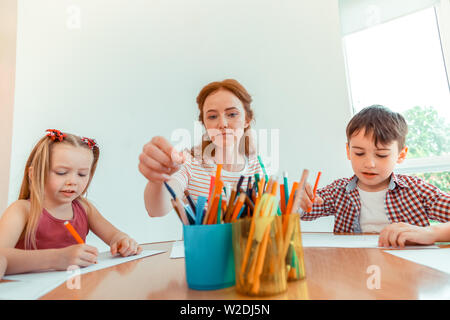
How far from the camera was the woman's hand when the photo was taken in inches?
18.1

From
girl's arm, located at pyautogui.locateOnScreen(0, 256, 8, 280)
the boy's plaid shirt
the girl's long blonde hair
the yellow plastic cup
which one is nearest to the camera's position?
the yellow plastic cup

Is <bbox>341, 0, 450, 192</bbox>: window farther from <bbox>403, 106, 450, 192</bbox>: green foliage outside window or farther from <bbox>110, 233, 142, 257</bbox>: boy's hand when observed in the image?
<bbox>110, 233, 142, 257</bbox>: boy's hand

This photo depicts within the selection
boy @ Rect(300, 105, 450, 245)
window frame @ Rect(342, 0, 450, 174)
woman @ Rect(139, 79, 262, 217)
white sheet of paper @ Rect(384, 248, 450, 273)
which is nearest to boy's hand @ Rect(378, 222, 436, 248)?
white sheet of paper @ Rect(384, 248, 450, 273)

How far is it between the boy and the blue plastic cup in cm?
67

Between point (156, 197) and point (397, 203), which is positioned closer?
point (156, 197)

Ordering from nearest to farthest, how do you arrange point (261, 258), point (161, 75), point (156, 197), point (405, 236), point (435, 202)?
point (261, 258), point (405, 236), point (156, 197), point (435, 202), point (161, 75)

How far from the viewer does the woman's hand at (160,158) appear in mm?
459

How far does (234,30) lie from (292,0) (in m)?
0.35

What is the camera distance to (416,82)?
1.53 metres

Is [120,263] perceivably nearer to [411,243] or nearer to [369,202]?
[411,243]

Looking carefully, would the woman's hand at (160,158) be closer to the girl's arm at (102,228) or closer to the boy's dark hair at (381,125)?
the girl's arm at (102,228)

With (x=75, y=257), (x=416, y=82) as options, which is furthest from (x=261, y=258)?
(x=416, y=82)

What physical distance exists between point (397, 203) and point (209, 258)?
78 centimetres

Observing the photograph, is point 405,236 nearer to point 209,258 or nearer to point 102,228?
point 209,258
